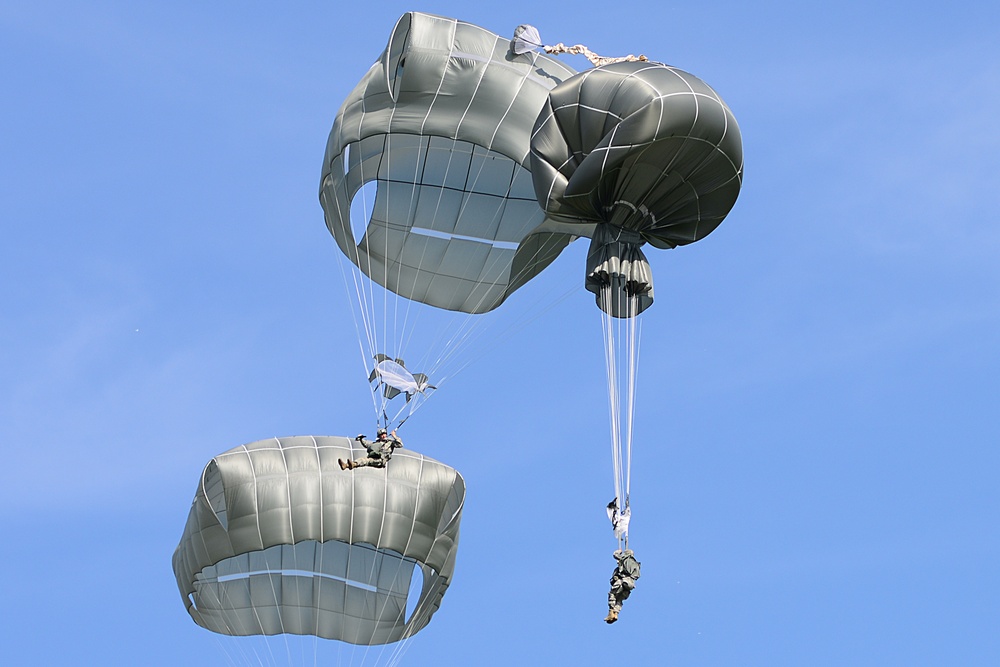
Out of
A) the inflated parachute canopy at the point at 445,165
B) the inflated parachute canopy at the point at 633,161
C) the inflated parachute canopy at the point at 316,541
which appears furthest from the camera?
the inflated parachute canopy at the point at 316,541

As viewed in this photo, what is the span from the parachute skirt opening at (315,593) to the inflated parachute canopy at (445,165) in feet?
14.1

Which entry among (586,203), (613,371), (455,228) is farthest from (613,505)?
(455,228)

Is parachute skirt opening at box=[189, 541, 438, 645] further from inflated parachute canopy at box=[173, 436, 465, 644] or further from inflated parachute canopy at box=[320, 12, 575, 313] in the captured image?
inflated parachute canopy at box=[320, 12, 575, 313]

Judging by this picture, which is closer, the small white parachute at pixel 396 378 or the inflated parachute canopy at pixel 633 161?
the inflated parachute canopy at pixel 633 161

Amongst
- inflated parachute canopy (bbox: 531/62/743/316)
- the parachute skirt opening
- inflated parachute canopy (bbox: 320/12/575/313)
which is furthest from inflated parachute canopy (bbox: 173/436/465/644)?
inflated parachute canopy (bbox: 531/62/743/316)

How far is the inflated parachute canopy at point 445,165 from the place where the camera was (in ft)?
99.6

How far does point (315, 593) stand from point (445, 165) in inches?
287

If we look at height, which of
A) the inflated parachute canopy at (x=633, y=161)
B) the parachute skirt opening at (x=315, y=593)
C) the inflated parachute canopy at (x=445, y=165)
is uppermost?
the inflated parachute canopy at (x=445, y=165)

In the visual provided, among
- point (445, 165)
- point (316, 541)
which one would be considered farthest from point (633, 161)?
point (316, 541)

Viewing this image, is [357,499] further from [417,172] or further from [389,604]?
[417,172]

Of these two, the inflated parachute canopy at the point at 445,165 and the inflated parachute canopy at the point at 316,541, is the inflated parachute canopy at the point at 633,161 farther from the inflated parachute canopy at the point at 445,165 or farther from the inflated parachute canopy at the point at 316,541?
the inflated parachute canopy at the point at 316,541

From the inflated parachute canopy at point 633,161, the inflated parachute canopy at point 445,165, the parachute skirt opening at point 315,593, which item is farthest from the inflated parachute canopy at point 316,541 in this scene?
the inflated parachute canopy at point 633,161

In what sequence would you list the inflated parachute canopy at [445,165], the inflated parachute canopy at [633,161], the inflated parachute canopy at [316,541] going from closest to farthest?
the inflated parachute canopy at [633,161]
the inflated parachute canopy at [445,165]
the inflated parachute canopy at [316,541]

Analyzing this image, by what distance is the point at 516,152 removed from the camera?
30531mm
